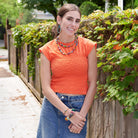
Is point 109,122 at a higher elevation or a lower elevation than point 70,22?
→ lower

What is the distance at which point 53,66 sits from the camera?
2176mm

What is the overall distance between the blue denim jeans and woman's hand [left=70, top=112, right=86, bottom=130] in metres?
0.09

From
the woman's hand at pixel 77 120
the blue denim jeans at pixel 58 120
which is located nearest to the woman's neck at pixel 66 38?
the blue denim jeans at pixel 58 120

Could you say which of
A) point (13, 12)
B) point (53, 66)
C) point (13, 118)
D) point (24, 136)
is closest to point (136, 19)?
point (53, 66)

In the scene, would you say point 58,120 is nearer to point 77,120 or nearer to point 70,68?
point 77,120

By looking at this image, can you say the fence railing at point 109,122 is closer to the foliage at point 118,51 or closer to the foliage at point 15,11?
the foliage at point 118,51

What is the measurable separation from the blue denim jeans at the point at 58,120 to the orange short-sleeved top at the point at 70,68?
7 cm

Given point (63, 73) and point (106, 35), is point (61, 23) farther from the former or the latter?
point (106, 35)

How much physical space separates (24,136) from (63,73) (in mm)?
2531

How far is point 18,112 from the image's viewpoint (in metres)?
5.64

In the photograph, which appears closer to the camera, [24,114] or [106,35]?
[106,35]

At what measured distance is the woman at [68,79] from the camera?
7.04 ft

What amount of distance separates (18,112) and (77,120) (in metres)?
3.76

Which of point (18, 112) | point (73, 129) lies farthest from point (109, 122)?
point (18, 112)
